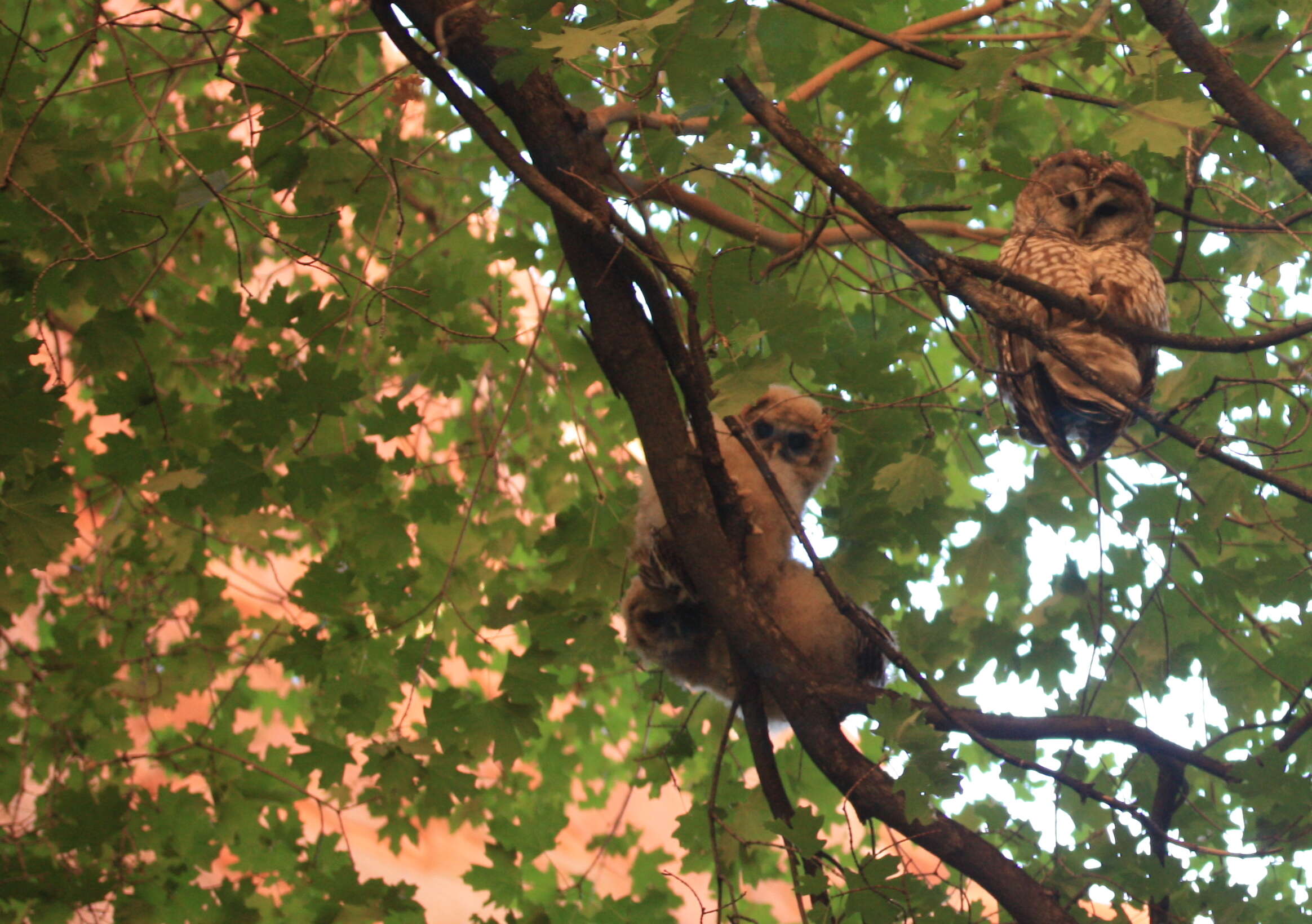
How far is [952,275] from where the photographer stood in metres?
1.86

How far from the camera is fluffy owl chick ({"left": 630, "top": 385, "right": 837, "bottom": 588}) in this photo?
7.81ft

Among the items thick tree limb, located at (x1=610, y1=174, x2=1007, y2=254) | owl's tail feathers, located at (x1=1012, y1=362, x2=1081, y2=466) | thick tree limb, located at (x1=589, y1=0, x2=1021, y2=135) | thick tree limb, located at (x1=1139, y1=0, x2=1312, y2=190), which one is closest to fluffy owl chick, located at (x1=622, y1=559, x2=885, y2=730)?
owl's tail feathers, located at (x1=1012, y1=362, x2=1081, y2=466)

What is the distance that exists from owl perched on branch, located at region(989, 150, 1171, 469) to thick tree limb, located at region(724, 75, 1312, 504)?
5 centimetres

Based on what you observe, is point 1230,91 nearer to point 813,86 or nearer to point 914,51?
point 914,51

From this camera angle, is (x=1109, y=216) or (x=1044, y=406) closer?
(x=1044, y=406)

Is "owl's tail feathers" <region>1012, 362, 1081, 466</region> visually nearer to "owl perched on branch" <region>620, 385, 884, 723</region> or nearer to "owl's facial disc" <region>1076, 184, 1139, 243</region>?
"owl perched on branch" <region>620, 385, 884, 723</region>

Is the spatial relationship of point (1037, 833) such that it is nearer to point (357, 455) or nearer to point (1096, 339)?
point (1096, 339)

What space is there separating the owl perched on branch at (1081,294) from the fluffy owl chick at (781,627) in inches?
24.7

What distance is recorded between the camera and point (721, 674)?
2680mm

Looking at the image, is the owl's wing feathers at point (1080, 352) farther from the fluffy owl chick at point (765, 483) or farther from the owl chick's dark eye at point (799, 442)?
the owl chick's dark eye at point (799, 442)

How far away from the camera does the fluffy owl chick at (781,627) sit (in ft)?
8.05

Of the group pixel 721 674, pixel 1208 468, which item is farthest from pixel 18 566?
pixel 1208 468

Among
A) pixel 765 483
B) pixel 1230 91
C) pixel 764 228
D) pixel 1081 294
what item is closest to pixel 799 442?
pixel 765 483

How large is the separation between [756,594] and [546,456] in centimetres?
191
